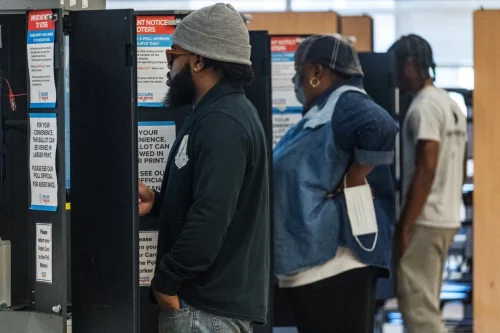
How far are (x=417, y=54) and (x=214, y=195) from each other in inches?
87.5

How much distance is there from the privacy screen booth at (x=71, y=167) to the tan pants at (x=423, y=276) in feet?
5.66

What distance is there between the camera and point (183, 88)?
2320 mm

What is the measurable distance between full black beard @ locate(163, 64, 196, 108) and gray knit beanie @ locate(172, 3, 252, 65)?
73mm

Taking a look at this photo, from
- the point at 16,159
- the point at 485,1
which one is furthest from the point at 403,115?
the point at 485,1

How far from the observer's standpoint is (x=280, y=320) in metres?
3.80

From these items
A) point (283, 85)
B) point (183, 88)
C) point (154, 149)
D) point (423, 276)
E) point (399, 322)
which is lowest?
point (399, 322)

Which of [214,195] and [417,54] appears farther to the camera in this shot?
[417,54]

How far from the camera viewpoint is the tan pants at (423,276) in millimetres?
3842

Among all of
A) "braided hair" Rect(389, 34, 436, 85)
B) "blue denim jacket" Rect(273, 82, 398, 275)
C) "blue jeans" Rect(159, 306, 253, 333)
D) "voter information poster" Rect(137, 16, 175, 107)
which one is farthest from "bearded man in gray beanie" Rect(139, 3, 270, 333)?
"braided hair" Rect(389, 34, 436, 85)

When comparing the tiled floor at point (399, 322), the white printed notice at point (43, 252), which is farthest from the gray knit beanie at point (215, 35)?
the tiled floor at point (399, 322)

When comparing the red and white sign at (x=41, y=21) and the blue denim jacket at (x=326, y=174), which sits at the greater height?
the red and white sign at (x=41, y=21)

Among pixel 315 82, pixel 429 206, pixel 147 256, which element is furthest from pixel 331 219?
pixel 429 206

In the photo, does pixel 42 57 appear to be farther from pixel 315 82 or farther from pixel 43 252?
pixel 315 82

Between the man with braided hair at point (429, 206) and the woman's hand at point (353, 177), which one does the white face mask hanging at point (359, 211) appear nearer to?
the woman's hand at point (353, 177)
